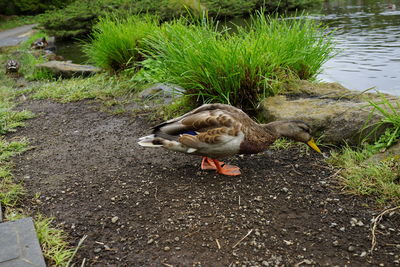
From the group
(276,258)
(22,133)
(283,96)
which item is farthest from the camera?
(22,133)

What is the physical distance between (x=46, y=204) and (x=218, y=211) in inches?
45.8

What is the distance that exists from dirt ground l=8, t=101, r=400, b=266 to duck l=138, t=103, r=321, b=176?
0.20 meters

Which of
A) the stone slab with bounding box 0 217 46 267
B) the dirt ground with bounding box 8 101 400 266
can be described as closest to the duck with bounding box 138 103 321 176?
the dirt ground with bounding box 8 101 400 266

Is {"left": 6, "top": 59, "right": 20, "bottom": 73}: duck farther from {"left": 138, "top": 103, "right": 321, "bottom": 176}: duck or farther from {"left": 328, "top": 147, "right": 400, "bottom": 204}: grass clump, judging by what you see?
{"left": 328, "top": 147, "right": 400, "bottom": 204}: grass clump

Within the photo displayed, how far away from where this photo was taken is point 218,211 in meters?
2.45

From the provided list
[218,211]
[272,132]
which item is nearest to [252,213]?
[218,211]

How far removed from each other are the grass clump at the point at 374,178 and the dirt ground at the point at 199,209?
86mm

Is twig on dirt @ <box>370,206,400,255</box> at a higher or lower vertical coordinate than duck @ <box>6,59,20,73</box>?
higher

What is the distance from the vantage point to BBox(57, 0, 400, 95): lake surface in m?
6.30

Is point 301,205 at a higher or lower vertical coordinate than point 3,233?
lower

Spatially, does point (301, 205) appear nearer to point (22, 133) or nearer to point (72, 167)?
point (72, 167)

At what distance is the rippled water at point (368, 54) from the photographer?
628 centimetres

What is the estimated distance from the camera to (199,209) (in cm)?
247

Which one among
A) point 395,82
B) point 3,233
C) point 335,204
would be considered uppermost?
point 3,233
